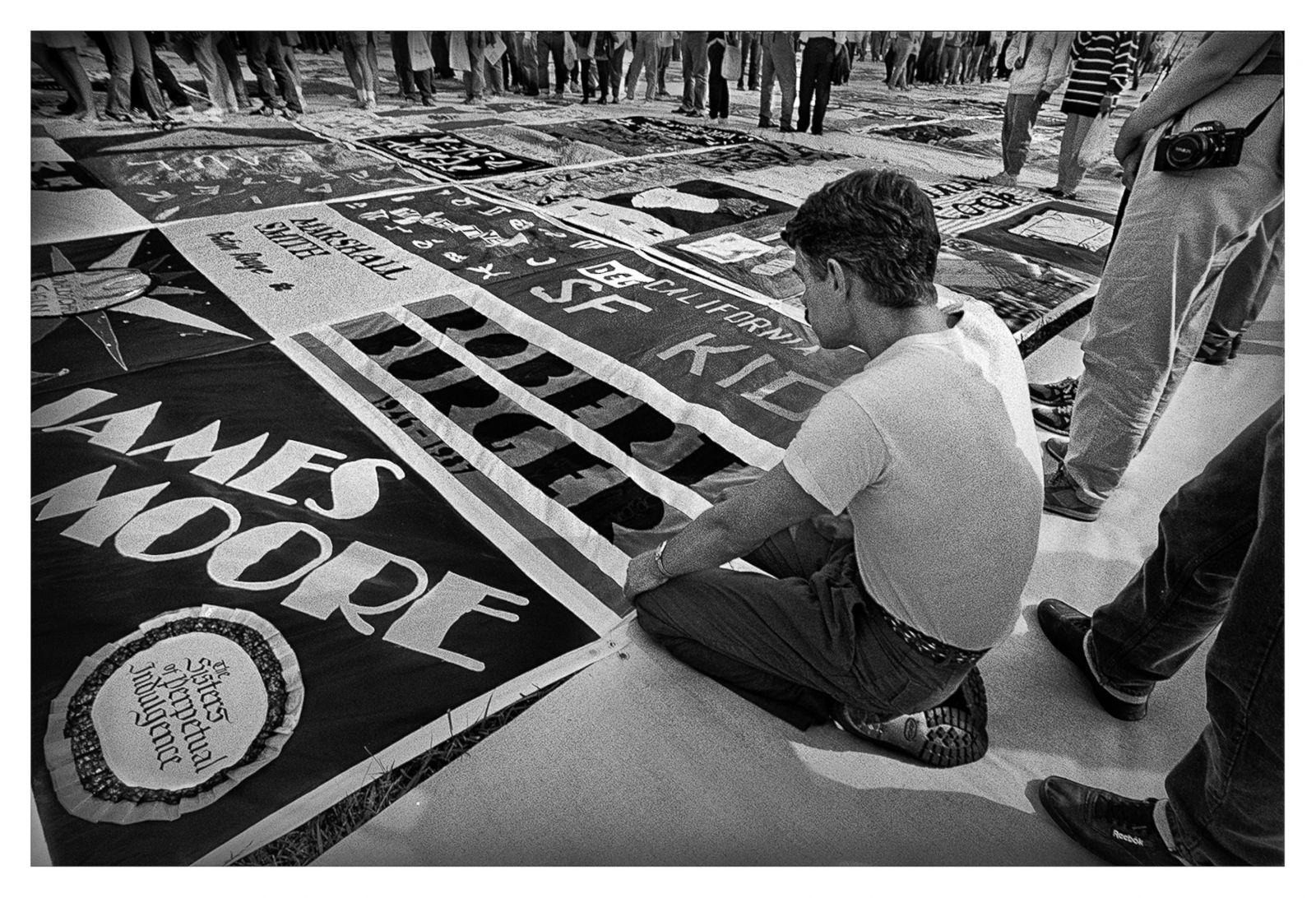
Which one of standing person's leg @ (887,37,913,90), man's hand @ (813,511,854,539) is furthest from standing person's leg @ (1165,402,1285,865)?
standing person's leg @ (887,37,913,90)

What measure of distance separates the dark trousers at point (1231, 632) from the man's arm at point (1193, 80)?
2.00ft

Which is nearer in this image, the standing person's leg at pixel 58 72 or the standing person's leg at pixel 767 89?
the standing person's leg at pixel 58 72

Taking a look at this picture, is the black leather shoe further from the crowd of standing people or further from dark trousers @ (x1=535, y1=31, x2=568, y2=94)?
dark trousers @ (x1=535, y1=31, x2=568, y2=94)

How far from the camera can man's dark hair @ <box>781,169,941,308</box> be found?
0.88 metres

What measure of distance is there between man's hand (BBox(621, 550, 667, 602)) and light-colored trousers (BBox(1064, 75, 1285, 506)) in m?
0.97

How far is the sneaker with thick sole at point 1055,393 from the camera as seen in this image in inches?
76.5

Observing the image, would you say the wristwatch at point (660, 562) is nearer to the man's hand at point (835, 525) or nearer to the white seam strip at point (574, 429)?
the man's hand at point (835, 525)

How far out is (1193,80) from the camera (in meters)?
1.25

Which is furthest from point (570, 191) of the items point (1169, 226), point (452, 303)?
point (1169, 226)

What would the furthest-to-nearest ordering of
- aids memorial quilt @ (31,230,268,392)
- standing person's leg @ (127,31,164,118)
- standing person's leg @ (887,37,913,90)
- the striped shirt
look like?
1. standing person's leg @ (127,31,164,118)
2. standing person's leg @ (887,37,913,90)
3. the striped shirt
4. aids memorial quilt @ (31,230,268,392)

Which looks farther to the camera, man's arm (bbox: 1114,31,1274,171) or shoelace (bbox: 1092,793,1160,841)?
man's arm (bbox: 1114,31,1274,171)

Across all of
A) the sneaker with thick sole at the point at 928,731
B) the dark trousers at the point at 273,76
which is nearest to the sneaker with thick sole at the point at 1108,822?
the sneaker with thick sole at the point at 928,731

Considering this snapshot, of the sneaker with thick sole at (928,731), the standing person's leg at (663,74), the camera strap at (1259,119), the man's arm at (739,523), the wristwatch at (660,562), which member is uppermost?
the camera strap at (1259,119)

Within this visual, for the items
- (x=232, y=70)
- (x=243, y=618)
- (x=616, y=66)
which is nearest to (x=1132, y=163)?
(x=243, y=618)
